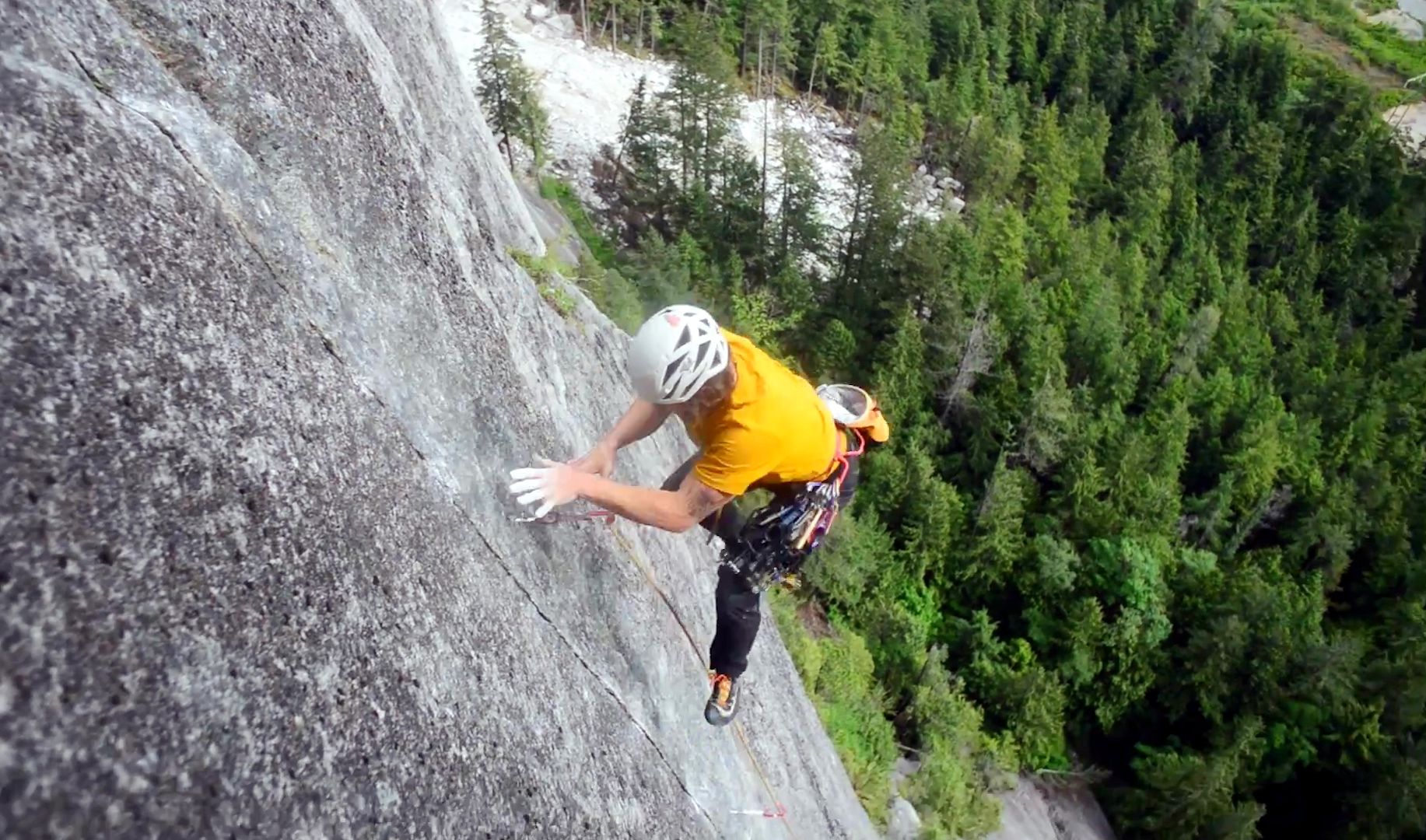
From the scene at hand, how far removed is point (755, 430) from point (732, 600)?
1.82 metres

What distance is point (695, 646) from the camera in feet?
22.0

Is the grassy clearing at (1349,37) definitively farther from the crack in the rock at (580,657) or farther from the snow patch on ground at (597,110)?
the crack in the rock at (580,657)

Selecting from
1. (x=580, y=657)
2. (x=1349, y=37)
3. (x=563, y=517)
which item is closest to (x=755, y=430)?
(x=563, y=517)

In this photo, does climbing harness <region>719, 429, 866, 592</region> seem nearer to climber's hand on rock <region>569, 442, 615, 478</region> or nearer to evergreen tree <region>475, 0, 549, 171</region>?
climber's hand on rock <region>569, 442, 615, 478</region>

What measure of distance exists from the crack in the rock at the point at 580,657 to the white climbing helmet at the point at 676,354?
3.42 ft

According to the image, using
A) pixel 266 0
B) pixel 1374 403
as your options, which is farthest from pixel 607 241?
pixel 1374 403

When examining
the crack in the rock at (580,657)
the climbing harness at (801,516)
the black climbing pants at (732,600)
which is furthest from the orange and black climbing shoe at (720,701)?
the climbing harness at (801,516)

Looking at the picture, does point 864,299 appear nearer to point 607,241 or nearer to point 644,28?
point 607,241

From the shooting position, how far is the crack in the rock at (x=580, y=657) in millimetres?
4090

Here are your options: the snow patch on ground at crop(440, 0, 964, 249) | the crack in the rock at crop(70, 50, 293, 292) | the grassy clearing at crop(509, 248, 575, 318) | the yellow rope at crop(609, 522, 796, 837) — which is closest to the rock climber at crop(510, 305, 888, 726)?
the yellow rope at crop(609, 522, 796, 837)

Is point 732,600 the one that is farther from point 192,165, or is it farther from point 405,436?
point 192,165

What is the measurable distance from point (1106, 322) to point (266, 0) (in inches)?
1445

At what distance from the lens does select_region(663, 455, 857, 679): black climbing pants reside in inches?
219

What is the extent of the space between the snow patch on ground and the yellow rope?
33.2 meters
